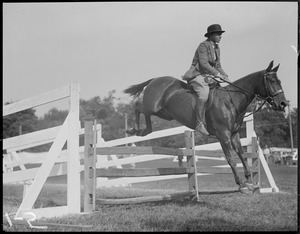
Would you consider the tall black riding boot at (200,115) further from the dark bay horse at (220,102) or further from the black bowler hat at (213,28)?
the black bowler hat at (213,28)

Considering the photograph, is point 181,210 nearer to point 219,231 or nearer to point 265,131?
point 219,231

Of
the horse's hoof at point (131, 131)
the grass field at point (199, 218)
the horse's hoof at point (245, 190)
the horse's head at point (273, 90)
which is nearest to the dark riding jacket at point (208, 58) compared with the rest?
the horse's head at point (273, 90)

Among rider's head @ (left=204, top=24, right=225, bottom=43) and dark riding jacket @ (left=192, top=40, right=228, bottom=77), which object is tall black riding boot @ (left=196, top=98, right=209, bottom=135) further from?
rider's head @ (left=204, top=24, right=225, bottom=43)

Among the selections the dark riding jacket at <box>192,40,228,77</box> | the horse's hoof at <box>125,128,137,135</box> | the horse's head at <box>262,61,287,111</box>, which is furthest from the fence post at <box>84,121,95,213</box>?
the horse's head at <box>262,61,287,111</box>

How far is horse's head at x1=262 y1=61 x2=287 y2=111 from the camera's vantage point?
5332mm

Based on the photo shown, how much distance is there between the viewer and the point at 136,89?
627 cm

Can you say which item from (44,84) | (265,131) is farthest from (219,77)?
(265,131)

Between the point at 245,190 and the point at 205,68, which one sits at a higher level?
the point at 205,68

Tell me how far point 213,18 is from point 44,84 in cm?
274

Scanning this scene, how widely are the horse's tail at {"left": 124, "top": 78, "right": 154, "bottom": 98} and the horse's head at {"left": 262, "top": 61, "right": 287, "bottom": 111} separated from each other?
1.71 metres

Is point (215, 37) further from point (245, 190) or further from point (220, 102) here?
point (245, 190)

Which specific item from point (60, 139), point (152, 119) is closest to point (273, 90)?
point (60, 139)

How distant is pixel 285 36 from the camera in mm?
5051

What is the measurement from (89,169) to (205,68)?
204cm
